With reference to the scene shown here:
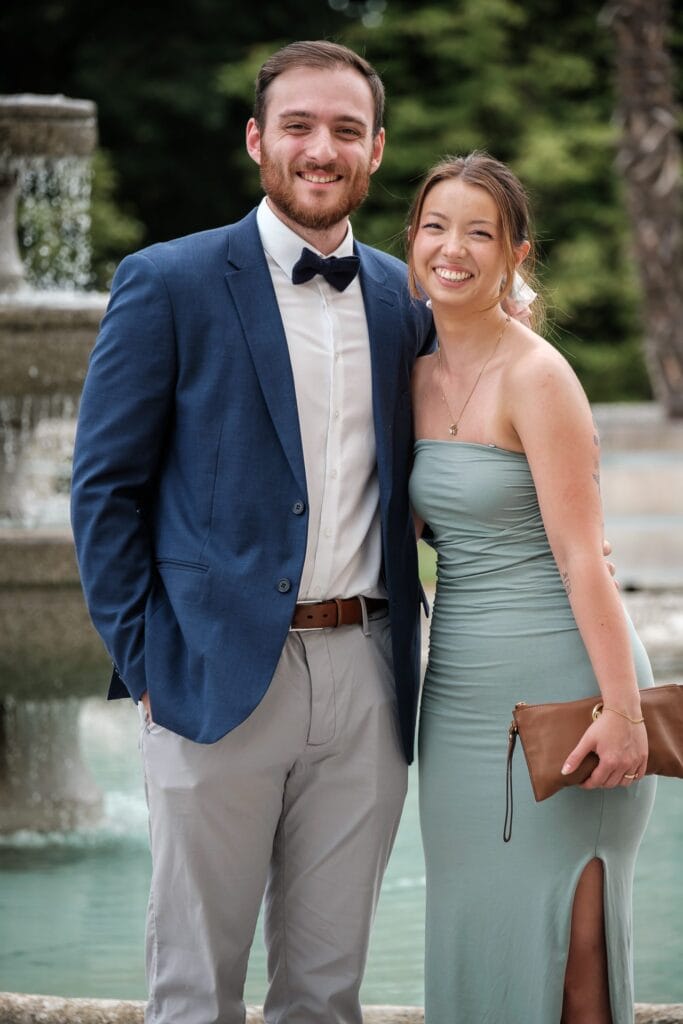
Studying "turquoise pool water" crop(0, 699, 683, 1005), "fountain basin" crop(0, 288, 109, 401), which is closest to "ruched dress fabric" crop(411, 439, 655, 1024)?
"turquoise pool water" crop(0, 699, 683, 1005)

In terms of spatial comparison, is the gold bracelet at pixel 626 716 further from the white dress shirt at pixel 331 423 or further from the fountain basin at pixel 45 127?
the fountain basin at pixel 45 127

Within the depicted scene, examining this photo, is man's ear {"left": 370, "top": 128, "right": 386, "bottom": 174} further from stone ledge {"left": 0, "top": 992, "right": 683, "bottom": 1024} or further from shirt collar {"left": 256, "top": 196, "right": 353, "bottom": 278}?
stone ledge {"left": 0, "top": 992, "right": 683, "bottom": 1024}

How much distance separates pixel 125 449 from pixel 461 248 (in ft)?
2.32

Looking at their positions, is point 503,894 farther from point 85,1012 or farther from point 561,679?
point 85,1012

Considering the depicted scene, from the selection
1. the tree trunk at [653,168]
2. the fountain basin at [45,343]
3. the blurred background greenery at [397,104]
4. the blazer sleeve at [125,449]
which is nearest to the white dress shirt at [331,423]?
the blazer sleeve at [125,449]

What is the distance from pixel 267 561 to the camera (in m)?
2.82

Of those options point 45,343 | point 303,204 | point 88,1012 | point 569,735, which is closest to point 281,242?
point 303,204

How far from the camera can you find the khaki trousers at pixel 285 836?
9.27ft

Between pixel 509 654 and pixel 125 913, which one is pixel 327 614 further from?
pixel 125 913

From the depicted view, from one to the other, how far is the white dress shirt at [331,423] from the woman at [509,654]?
0.37 feet

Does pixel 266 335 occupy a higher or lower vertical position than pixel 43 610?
higher

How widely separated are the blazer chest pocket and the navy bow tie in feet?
1.89

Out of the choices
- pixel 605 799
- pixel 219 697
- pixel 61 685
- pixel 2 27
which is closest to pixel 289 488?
pixel 219 697

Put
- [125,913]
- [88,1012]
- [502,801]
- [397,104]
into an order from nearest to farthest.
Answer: [502,801], [88,1012], [125,913], [397,104]
